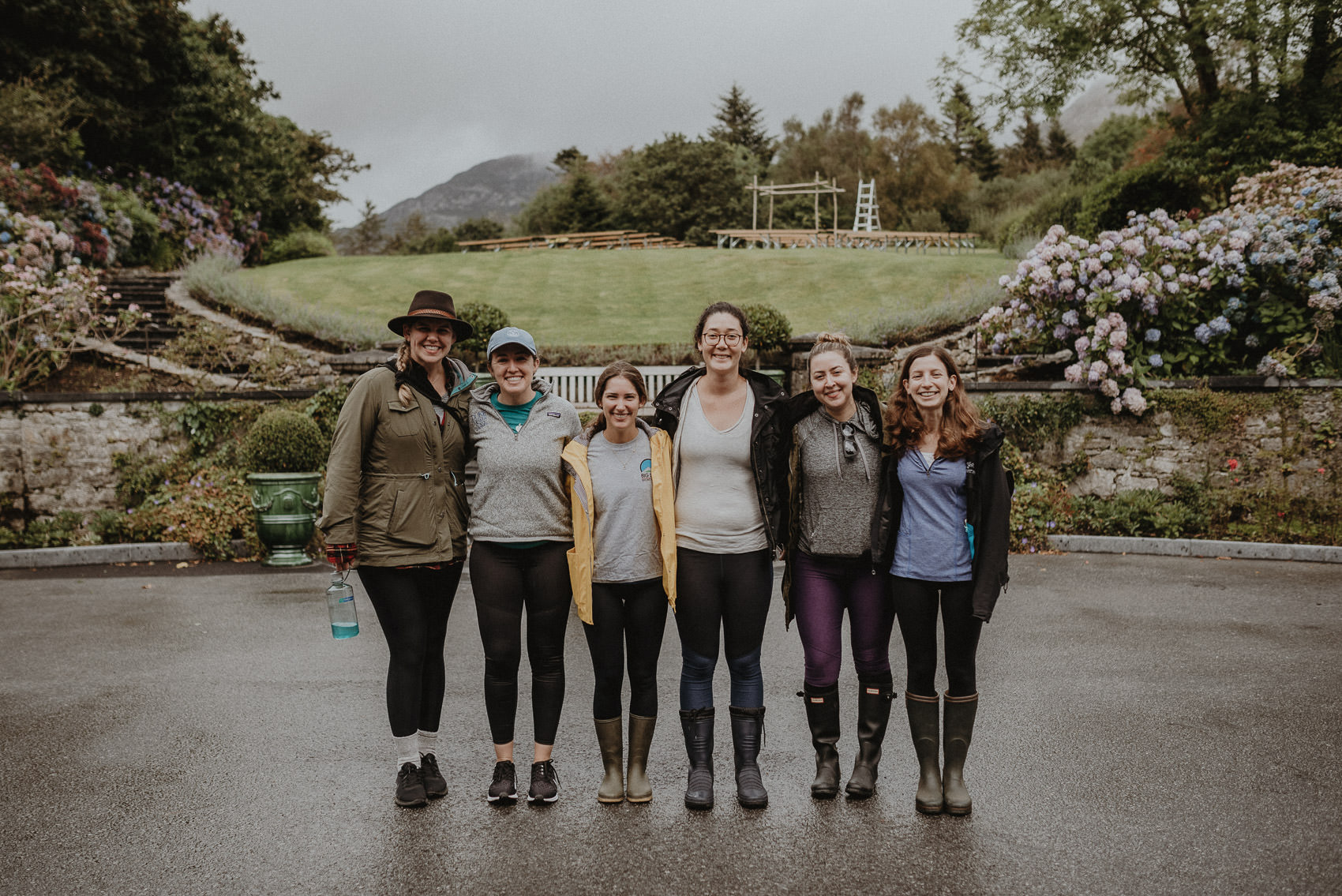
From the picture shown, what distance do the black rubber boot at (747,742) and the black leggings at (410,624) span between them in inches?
49.4

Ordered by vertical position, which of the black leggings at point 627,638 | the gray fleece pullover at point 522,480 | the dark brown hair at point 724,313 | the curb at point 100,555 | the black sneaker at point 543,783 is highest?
the dark brown hair at point 724,313

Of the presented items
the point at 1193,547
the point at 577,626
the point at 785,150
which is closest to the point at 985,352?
the point at 1193,547

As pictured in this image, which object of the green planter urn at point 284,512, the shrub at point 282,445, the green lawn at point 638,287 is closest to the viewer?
the green planter urn at point 284,512

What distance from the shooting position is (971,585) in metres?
3.59

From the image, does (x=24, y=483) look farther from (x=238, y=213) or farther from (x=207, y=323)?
(x=238, y=213)

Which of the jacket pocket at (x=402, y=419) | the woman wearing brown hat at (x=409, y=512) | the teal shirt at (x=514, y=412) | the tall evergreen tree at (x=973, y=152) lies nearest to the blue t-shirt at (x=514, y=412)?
the teal shirt at (x=514, y=412)

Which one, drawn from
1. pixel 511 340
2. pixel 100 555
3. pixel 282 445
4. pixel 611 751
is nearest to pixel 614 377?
pixel 511 340

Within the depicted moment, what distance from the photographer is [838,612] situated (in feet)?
12.2

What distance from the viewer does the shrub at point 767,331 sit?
507 inches

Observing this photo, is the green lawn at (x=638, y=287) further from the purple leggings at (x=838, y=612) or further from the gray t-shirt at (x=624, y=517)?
the gray t-shirt at (x=624, y=517)

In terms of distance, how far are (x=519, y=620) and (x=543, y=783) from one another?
0.65 metres

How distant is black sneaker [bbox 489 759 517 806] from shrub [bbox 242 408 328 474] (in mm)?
6314

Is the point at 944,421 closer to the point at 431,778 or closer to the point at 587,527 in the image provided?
the point at 587,527

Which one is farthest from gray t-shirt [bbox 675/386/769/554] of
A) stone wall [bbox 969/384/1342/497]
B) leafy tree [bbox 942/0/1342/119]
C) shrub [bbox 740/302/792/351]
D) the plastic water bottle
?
leafy tree [bbox 942/0/1342/119]
